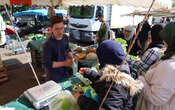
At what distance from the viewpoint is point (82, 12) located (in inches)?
316

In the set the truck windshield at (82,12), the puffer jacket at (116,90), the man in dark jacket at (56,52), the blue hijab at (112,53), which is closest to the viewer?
the puffer jacket at (116,90)

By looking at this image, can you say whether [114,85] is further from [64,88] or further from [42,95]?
[64,88]

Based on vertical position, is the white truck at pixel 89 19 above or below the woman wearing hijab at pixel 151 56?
above

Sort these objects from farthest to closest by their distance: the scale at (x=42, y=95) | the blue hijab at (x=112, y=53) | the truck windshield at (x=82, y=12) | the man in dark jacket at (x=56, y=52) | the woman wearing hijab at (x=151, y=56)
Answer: the truck windshield at (x=82, y=12) < the man in dark jacket at (x=56, y=52) < the woman wearing hijab at (x=151, y=56) < the scale at (x=42, y=95) < the blue hijab at (x=112, y=53)

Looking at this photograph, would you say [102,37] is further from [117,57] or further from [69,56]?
[117,57]

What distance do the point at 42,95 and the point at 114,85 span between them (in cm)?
75

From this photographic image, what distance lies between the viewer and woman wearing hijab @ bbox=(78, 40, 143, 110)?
3.08ft

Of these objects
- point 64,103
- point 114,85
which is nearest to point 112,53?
point 114,85

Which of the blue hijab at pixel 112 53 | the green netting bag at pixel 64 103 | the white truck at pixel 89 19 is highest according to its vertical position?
the white truck at pixel 89 19

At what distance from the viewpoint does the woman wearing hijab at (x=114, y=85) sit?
36.9 inches

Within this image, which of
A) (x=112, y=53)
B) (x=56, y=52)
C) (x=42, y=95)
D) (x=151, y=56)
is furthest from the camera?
(x=56, y=52)

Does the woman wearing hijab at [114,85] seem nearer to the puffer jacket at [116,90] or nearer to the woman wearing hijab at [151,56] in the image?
the puffer jacket at [116,90]

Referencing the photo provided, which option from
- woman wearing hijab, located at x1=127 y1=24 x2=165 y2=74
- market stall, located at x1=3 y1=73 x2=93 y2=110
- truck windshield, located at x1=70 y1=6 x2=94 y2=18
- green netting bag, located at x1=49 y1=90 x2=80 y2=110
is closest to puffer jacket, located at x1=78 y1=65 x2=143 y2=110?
green netting bag, located at x1=49 y1=90 x2=80 y2=110

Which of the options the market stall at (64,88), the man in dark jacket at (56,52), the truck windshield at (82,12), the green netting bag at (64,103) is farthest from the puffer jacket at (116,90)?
the truck windshield at (82,12)
